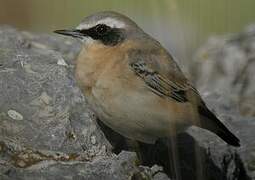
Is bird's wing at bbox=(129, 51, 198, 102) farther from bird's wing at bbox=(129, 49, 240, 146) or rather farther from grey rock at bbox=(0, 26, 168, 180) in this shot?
grey rock at bbox=(0, 26, 168, 180)

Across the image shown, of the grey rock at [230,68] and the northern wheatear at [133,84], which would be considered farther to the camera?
the grey rock at [230,68]

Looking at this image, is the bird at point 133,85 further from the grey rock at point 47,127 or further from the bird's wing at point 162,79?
the grey rock at point 47,127

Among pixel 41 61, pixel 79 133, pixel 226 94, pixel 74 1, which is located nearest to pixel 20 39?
pixel 41 61

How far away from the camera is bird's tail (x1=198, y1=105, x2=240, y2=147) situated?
971cm

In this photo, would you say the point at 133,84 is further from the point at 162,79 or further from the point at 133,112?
the point at 162,79

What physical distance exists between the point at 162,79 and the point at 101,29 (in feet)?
2.96

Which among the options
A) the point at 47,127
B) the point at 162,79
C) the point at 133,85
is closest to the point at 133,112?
the point at 133,85

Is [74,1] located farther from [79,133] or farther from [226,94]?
[79,133]

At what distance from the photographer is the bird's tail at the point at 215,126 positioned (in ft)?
31.9

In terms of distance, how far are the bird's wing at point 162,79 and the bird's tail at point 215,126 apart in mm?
285

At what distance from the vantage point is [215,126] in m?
9.80

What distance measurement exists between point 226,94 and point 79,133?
4.00m

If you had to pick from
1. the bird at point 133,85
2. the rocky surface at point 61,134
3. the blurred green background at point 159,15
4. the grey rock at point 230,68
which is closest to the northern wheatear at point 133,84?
the bird at point 133,85

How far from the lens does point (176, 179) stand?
9.42 meters
